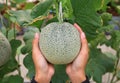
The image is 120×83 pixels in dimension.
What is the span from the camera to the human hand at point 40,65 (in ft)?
3.34

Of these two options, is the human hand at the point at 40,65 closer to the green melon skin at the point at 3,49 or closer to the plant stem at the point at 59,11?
the plant stem at the point at 59,11

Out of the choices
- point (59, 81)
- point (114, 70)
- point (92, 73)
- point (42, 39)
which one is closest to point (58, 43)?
point (42, 39)

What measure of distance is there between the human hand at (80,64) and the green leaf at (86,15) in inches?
5.0

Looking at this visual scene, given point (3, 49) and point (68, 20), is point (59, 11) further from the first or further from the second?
point (3, 49)

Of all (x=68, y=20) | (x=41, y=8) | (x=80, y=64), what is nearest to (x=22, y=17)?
(x=41, y=8)

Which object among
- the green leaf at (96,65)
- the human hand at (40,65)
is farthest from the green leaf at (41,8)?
the green leaf at (96,65)

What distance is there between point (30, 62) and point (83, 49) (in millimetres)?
398

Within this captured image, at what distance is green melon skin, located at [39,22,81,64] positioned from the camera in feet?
3.01

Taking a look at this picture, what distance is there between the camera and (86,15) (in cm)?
118

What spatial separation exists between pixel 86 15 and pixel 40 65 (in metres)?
0.27

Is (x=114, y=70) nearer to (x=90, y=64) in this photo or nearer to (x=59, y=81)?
(x=90, y=64)

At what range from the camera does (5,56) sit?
1241mm

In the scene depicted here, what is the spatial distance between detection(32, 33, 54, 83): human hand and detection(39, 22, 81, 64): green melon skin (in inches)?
2.1

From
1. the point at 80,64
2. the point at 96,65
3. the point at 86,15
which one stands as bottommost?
the point at 96,65
